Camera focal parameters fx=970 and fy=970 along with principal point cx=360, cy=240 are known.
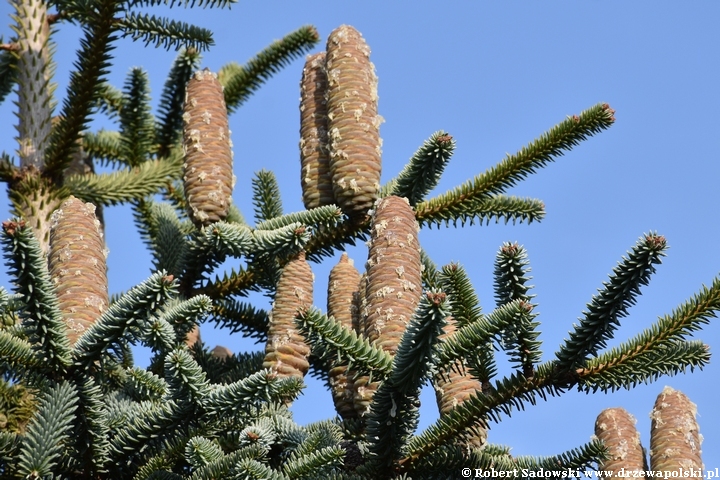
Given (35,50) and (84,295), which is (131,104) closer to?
(35,50)

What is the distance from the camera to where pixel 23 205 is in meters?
4.80

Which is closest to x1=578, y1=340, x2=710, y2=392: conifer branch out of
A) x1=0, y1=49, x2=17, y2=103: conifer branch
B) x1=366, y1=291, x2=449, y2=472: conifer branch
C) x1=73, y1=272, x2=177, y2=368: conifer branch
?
x1=366, y1=291, x2=449, y2=472: conifer branch

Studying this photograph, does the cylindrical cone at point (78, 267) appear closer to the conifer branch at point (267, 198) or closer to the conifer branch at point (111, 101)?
the conifer branch at point (267, 198)

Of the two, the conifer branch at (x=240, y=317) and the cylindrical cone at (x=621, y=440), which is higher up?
the conifer branch at (x=240, y=317)

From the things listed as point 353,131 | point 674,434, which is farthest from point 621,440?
point 353,131

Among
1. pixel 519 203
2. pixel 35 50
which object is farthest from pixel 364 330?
pixel 35 50

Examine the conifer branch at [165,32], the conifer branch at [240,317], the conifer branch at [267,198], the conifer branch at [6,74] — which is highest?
the conifer branch at [6,74]

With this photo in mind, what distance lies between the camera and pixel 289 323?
374 centimetres

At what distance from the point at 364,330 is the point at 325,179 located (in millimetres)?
1303

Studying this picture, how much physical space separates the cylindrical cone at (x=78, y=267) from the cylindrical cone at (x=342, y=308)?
78cm

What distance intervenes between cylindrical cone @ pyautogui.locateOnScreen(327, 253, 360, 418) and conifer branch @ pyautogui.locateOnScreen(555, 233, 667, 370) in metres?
0.83

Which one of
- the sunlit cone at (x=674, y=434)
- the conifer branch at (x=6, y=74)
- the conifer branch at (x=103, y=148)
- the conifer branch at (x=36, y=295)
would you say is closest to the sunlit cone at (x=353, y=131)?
the sunlit cone at (x=674, y=434)

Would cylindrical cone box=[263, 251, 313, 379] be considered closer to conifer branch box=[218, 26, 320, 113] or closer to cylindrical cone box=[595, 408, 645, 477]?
cylindrical cone box=[595, 408, 645, 477]

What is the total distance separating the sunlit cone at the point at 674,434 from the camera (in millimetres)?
3668
